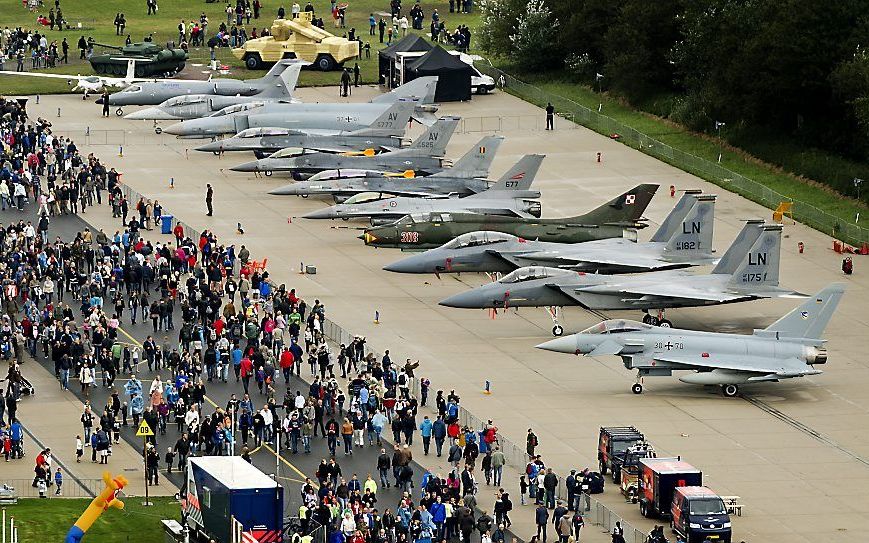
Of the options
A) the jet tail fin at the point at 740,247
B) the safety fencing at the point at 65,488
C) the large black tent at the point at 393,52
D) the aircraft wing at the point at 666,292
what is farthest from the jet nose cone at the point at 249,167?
the safety fencing at the point at 65,488

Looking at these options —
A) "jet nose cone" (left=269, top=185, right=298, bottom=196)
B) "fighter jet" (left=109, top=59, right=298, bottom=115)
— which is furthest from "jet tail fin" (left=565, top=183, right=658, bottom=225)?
"fighter jet" (left=109, top=59, right=298, bottom=115)

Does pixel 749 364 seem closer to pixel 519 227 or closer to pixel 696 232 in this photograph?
pixel 696 232

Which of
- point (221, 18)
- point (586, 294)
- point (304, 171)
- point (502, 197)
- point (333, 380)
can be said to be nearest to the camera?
point (333, 380)

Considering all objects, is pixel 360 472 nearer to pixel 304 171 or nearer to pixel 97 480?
pixel 97 480

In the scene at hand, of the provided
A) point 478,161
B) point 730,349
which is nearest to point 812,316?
point 730,349

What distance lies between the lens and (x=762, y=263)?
2371 inches

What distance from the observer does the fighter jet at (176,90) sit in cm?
9512

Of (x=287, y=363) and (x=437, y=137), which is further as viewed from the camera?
(x=437, y=137)

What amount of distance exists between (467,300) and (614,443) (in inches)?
547

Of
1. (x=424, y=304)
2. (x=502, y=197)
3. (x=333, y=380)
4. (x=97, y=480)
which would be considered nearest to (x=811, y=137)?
(x=502, y=197)

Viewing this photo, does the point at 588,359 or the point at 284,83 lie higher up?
the point at 284,83

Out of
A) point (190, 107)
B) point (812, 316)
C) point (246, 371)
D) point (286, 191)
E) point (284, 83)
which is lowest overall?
point (246, 371)

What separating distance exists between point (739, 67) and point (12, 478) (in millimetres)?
47758

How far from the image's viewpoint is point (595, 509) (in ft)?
150
